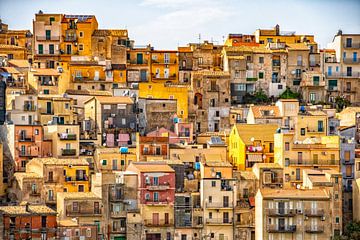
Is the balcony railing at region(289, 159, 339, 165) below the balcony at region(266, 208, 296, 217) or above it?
above

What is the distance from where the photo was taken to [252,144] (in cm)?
4662

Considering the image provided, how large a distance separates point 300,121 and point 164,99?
5.15m

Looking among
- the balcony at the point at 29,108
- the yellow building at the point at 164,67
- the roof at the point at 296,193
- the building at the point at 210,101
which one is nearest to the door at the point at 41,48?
the yellow building at the point at 164,67

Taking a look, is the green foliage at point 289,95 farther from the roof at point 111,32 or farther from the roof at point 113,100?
the roof at point 111,32

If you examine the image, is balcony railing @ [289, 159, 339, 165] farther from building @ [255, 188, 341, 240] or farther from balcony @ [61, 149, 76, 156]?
balcony @ [61, 149, 76, 156]

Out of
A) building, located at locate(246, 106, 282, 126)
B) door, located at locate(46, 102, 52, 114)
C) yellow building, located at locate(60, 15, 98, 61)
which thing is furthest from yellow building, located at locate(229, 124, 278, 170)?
yellow building, located at locate(60, 15, 98, 61)

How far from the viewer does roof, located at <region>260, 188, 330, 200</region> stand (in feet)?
139

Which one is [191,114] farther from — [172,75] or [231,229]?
[231,229]

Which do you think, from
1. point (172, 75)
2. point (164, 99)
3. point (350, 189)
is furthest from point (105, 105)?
point (350, 189)

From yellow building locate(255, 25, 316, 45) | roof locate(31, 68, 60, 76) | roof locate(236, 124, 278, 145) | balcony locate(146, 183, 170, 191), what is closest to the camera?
balcony locate(146, 183, 170, 191)

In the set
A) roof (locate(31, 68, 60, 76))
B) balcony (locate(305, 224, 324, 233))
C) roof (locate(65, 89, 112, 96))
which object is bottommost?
balcony (locate(305, 224, 324, 233))

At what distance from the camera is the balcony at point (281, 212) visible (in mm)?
42062

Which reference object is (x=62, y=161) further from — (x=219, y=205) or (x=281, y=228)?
(x=281, y=228)

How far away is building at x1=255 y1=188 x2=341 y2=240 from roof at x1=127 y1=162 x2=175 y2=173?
118 inches
